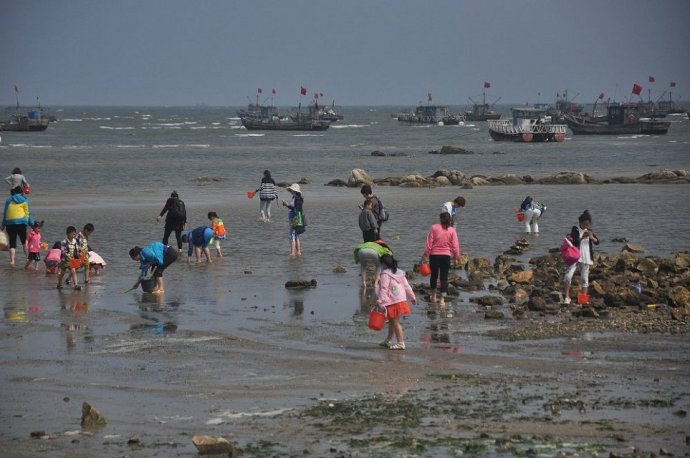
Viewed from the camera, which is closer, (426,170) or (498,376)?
(498,376)

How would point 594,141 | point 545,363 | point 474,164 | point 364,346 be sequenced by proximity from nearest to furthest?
point 545,363 → point 364,346 → point 474,164 → point 594,141

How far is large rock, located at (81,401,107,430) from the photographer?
9.18 m

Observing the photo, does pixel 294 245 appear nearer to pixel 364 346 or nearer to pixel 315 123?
pixel 364 346

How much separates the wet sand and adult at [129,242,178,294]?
33 centimetres

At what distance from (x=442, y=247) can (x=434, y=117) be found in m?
129

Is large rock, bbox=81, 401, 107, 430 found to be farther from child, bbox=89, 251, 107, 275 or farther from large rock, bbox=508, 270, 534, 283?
child, bbox=89, 251, 107, 275

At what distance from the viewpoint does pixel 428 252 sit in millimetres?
15094

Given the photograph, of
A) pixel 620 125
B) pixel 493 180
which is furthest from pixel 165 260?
pixel 620 125

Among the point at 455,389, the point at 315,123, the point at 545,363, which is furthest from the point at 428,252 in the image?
the point at 315,123

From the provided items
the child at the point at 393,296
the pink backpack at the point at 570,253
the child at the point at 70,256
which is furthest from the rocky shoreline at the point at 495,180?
the child at the point at 393,296

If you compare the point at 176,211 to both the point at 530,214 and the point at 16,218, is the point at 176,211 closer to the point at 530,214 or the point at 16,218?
the point at 16,218

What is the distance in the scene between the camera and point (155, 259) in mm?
16078

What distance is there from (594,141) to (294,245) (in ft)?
232

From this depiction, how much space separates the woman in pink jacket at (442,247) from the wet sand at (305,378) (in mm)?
489
